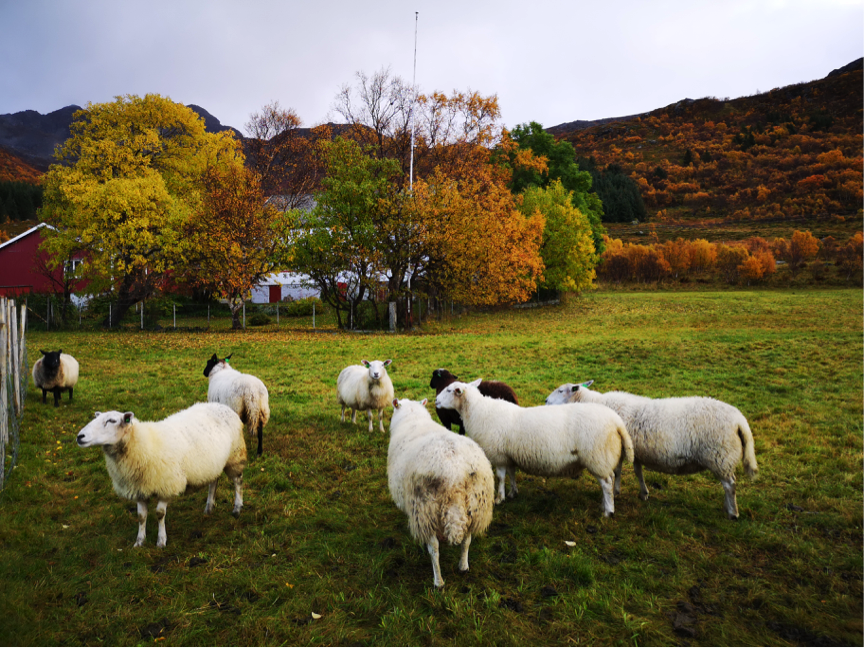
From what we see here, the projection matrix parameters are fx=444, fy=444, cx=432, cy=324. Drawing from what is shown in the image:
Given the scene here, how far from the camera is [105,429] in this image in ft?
14.5

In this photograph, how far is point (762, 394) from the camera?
34.0 ft

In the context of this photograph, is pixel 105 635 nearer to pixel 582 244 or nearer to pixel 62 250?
pixel 62 250

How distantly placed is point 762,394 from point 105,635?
12.4 metres

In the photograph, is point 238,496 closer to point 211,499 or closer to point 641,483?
point 211,499

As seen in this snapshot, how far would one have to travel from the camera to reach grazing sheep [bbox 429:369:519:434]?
734 centimetres

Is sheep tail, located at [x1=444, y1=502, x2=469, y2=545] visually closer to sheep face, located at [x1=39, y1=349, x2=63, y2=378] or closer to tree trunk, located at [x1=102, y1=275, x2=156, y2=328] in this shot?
sheep face, located at [x1=39, y1=349, x2=63, y2=378]

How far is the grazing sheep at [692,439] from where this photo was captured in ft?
16.6

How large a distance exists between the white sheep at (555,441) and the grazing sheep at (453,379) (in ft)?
4.17

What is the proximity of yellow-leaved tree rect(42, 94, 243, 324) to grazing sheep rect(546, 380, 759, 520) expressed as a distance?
2457cm

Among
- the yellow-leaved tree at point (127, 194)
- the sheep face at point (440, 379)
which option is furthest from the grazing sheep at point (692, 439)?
the yellow-leaved tree at point (127, 194)

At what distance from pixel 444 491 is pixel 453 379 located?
180 inches

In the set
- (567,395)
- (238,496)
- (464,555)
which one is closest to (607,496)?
(567,395)

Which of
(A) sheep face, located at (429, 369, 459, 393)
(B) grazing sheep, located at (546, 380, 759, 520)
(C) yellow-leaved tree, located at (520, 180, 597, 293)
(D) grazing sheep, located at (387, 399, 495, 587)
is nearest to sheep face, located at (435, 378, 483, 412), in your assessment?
(D) grazing sheep, located at (387, 399, 495, 587)

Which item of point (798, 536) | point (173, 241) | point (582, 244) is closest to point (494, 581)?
point (798, 536)
